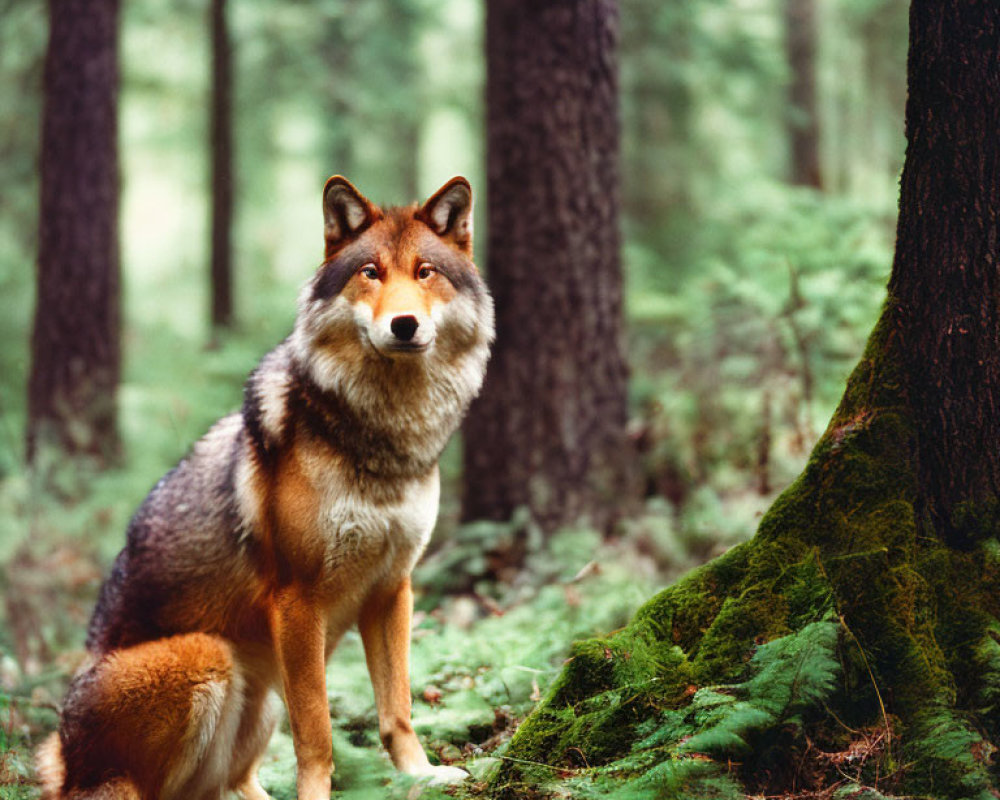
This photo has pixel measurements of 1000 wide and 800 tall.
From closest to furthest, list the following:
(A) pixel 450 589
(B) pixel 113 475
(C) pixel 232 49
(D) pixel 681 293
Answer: (A) pixel 450 589 < (B) pixel 113 475 < (D) pixel 681 293 < (C) pixel 232 49

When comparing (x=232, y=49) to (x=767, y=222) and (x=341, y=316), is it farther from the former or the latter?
(x=341, y=316)

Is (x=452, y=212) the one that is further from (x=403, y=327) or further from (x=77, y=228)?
(x=77, y=228)

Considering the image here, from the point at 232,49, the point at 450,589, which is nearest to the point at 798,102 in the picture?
the point at 232,49

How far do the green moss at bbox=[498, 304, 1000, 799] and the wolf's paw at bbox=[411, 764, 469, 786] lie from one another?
0.94 feet

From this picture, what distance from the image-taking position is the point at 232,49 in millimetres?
13992

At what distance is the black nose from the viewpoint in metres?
3.35

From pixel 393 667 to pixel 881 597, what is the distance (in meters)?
2.04

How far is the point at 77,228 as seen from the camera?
10.2 meters

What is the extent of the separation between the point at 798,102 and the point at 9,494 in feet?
42.7

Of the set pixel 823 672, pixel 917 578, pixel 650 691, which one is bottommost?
pixel 650 691

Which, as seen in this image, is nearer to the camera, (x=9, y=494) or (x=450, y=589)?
(x=450, y=589)

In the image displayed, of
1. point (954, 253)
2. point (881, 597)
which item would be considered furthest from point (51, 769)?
point (954, 253)

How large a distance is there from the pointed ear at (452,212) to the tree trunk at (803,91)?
11606 millimetres

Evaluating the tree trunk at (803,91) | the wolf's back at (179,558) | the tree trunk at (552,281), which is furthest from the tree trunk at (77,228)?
the tree trunk at (803,91)
